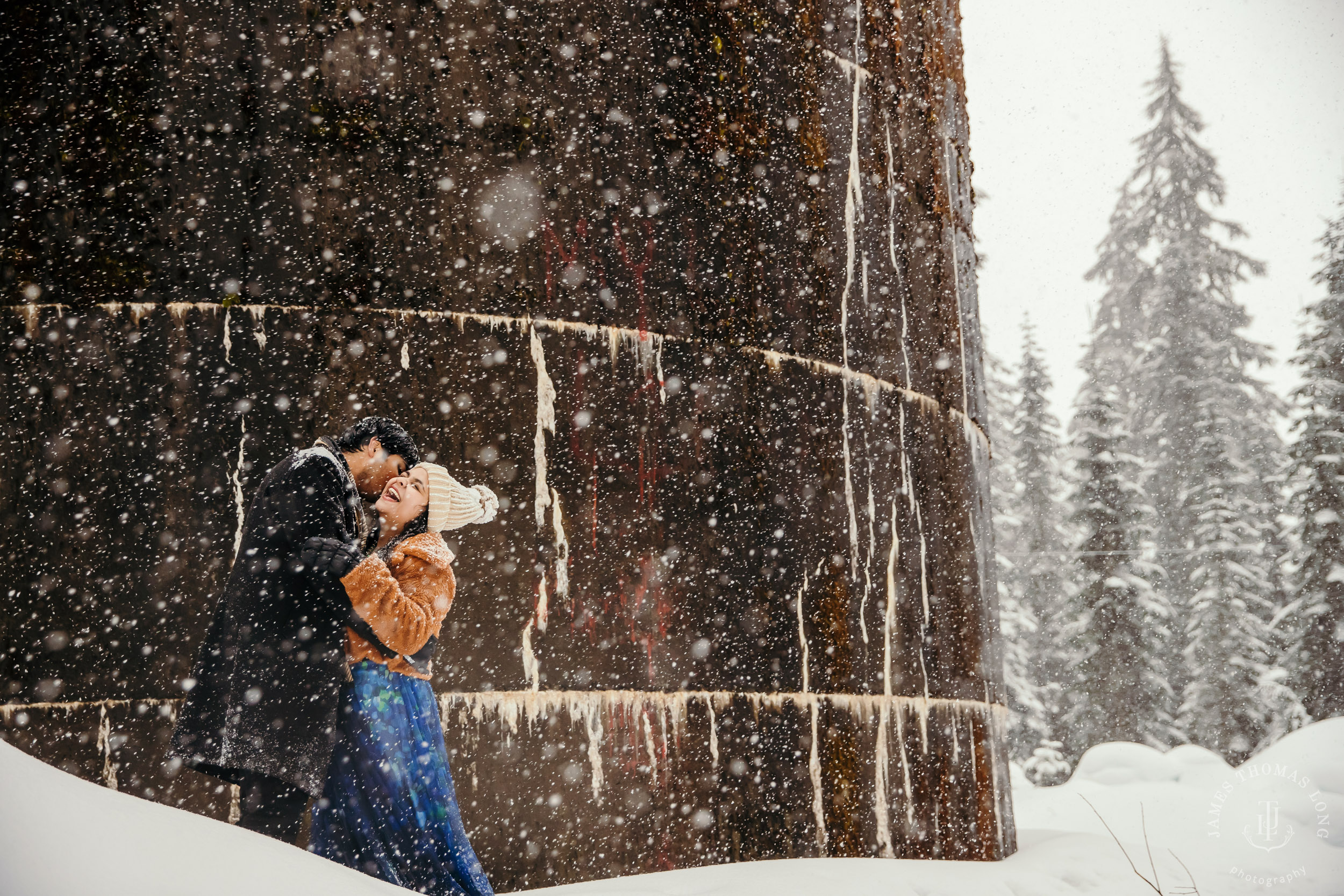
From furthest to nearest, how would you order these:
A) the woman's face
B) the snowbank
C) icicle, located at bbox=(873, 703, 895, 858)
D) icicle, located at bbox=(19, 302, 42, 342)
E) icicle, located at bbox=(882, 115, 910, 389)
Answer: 1. icicle, located at bbox=(882, 115, 910, 389)
2. icicle, located at bbox=(873, 703, 895, 858)
3. icicle, located at bbox=(19, 302, 42, 342)
4. the woman's face
5. the snowbank

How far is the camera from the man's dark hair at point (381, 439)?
9.52 ft

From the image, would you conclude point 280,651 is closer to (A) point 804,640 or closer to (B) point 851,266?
(A) point 804,640

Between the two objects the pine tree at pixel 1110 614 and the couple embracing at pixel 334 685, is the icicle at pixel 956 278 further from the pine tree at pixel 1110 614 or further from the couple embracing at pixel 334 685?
the pine tree at pixel 1110 614

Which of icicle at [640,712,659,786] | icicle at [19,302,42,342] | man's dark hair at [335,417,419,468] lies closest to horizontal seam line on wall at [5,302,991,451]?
icicle at [19,302,42,342]

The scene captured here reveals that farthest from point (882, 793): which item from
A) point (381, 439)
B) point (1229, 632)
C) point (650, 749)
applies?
point (1229, 632)

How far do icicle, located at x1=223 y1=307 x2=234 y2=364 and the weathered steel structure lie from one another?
1cm

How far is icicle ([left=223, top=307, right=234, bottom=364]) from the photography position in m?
3.24

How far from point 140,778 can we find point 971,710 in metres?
3.30

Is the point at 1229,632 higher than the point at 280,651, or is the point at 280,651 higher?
the point at 280,651

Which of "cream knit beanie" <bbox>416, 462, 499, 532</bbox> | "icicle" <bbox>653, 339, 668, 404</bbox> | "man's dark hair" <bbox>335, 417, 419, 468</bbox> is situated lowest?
"cream knit beanie" <bbox>416, 462, 499, 532</bbox>

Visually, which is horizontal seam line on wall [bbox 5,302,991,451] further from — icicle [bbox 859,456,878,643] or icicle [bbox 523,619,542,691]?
icicle [bbox 523,619,542,691]

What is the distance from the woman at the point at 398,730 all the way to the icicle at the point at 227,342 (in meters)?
0.88

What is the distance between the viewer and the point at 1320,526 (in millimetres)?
18656

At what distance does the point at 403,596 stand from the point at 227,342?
1.17 meters
